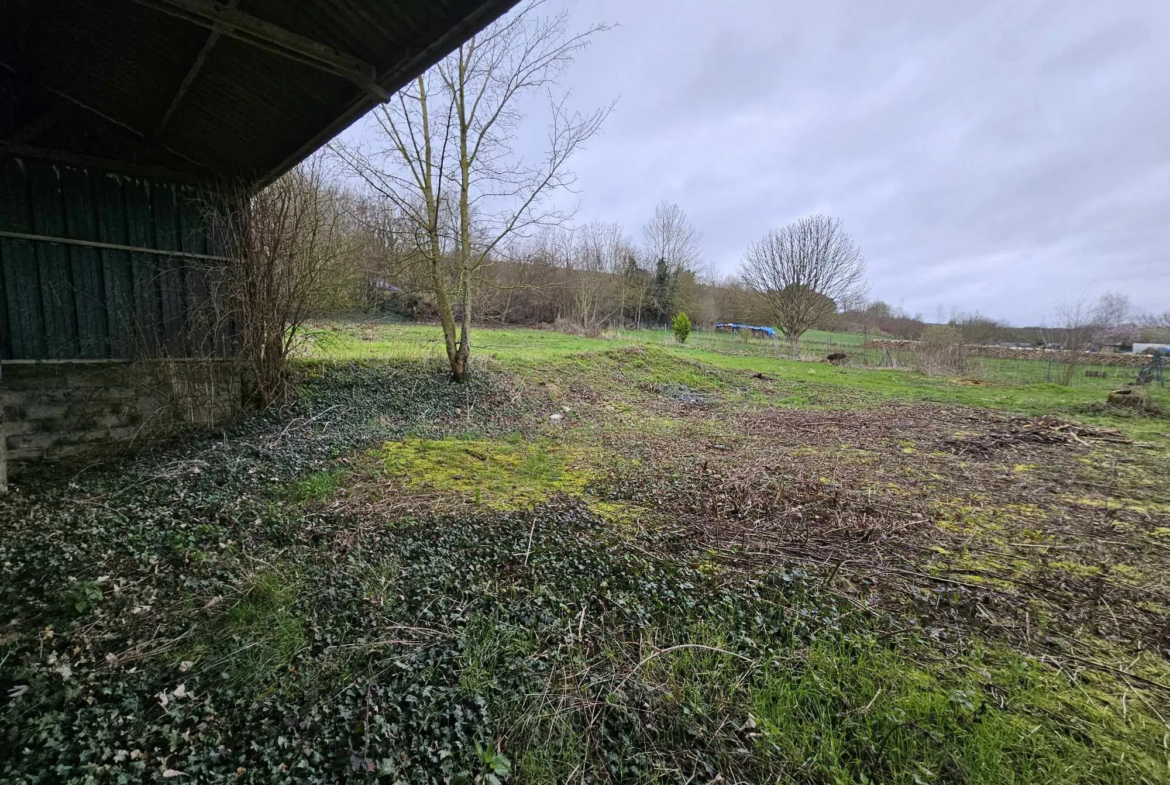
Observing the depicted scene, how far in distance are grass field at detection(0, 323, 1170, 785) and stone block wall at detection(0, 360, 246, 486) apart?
2.24 ft

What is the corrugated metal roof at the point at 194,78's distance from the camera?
3.10m

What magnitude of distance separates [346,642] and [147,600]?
4.04 feet

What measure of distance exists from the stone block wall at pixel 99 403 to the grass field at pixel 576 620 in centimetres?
68

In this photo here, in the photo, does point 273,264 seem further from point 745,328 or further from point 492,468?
point 745,328

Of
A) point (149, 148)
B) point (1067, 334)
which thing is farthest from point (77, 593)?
point (1067, 334)

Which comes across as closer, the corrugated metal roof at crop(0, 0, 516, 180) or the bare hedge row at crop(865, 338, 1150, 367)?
the corrugated metal roof at crop(0, 0, 516, 180)

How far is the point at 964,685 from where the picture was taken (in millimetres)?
1962

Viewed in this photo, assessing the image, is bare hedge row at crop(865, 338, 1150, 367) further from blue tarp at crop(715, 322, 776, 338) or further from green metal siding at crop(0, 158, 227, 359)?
green metal siding at crop(0, 158, 227, 359)

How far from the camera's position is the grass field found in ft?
5.53

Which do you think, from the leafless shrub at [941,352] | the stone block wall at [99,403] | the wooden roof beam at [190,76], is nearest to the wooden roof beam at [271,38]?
the wooden roof beam at [190,76]

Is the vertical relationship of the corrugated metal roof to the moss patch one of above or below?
above

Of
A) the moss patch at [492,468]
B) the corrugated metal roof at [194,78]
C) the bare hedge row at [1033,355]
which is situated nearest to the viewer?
the corrugated metal roof at [194,78]

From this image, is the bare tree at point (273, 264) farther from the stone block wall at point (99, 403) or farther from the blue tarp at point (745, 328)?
the blue tarp at point (745, 328)

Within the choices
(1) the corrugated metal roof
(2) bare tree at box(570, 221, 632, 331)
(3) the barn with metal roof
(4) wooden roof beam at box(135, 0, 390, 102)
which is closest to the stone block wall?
(3) the barn with metal roof
